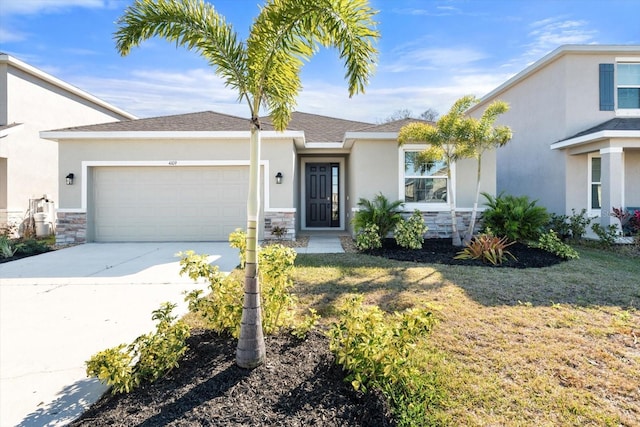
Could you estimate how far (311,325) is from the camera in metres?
3.17

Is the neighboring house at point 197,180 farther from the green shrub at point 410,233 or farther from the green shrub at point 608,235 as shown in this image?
the green shrub at point 608,235

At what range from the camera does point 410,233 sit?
27.6 ft

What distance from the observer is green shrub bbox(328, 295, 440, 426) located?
232 centimetres

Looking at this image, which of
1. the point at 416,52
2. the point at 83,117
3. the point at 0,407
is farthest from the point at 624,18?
the point at 83,117

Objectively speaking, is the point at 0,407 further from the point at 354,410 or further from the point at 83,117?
the point at 83,117

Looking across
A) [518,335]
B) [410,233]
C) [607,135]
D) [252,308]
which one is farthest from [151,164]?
[607,135]

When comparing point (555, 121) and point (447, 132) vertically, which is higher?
point (555, 121)

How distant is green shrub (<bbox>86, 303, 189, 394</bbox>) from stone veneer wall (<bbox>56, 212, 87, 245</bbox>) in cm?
871

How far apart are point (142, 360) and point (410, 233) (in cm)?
690

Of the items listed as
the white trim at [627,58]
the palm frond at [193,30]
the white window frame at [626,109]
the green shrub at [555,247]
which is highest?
the white trim at [627,58]

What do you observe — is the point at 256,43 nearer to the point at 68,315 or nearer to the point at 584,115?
the point at 68,315

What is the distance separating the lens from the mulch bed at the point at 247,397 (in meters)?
2.17

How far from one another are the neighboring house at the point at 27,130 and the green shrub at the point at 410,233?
9.58 m

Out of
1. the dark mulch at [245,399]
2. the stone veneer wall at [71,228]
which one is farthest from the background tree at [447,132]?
the stone veneer wall at [71,228]
